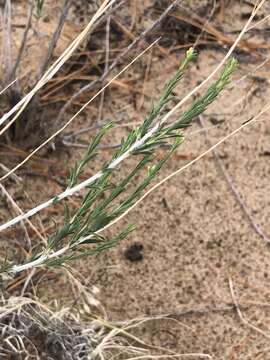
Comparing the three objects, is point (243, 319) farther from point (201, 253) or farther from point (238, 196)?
point (238, 196)

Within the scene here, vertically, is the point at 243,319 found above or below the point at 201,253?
below

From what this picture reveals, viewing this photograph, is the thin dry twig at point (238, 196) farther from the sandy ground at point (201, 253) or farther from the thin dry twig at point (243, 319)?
the thin dry twig at point (243, 319)

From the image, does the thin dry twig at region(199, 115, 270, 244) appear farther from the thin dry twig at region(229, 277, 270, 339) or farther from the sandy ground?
the thin dry twig at region(229, 277, 270, 339)

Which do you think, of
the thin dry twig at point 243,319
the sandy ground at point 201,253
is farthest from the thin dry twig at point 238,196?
the thin dry twig at point 243,319

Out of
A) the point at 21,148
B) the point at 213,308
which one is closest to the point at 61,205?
the point at 21,148

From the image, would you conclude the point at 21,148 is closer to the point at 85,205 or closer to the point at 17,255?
the point at 17,255

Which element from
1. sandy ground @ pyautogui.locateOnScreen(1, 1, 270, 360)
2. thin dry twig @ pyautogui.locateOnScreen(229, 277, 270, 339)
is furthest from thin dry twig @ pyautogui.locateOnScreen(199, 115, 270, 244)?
thin dry twig @ pyautogui.locateOnScreen(229, 277, 270, 339)

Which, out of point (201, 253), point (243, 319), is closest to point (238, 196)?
point (201, 253)

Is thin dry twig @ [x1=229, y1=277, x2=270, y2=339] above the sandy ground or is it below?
below
